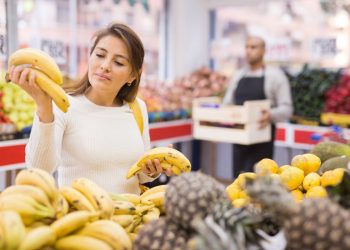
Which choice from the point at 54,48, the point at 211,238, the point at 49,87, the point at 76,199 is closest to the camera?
the point at 211,238

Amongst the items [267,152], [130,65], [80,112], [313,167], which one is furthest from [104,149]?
[267,152]

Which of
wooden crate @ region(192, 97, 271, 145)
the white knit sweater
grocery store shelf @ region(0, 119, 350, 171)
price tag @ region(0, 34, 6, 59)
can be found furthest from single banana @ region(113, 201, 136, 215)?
grocery store shelf @ region(0, 119, 350, 171)

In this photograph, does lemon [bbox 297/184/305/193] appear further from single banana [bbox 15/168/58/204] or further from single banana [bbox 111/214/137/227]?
single banana [bbox 15/168/58/204]

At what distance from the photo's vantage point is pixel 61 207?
4.66 ft

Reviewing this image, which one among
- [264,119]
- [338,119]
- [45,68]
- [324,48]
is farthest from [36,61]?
[324,48]

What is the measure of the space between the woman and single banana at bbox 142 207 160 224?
0.55 meters

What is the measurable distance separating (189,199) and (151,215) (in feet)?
1.34

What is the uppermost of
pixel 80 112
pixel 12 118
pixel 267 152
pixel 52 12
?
pixel 52 12

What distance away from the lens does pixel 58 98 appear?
1.94 metres

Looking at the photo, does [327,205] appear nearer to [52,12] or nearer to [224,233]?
[224,233]

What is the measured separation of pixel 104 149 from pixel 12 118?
255 cm

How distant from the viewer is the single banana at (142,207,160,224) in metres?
1.63

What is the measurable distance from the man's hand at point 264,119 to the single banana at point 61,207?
12.7ft

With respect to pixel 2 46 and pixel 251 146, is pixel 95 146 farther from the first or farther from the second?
pixel 2 46
